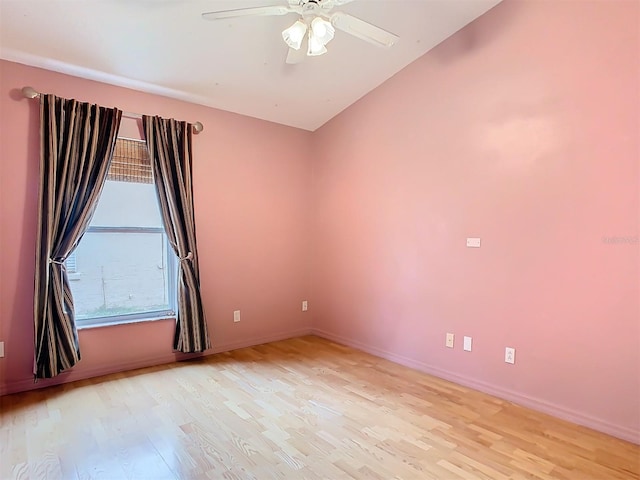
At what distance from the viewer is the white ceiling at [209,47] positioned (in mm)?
2469

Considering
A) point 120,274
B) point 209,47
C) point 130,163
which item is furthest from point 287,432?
point 209,47

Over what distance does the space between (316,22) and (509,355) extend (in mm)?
2656

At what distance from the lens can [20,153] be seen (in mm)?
Answer: 2795

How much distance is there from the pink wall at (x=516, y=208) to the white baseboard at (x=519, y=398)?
1 cm

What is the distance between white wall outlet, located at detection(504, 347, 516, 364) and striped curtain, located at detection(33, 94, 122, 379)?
11.0 feet

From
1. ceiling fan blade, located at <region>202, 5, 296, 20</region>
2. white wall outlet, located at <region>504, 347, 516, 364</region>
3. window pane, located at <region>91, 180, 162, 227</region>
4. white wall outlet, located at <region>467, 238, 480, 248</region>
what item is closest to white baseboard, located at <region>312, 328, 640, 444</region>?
white wall outlet, located at <region>504, 347, 516, 364</region>

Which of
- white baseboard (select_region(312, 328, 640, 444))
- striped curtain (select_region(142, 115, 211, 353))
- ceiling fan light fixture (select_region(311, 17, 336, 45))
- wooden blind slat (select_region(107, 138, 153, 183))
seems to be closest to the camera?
ceiling fan light fixture (select_region(311, 17, 336, 45))

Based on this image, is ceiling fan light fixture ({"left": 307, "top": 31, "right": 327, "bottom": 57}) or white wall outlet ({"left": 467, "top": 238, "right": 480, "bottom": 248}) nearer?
ceiling fan light fixture ({"left": 307, "top": 31, "right": 327, "bottom": 57})

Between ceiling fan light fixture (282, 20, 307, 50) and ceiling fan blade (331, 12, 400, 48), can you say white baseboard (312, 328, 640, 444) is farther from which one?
ceiling fan light fixture (282, 20, 307, 50)

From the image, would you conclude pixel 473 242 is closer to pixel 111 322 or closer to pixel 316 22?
pixel 316 22

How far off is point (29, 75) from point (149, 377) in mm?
2563

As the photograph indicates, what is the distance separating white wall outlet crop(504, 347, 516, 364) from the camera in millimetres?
2781

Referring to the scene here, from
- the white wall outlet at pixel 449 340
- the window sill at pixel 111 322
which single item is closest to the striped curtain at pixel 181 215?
A: the window sill at pixel 111 322

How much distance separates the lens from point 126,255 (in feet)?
11.0
